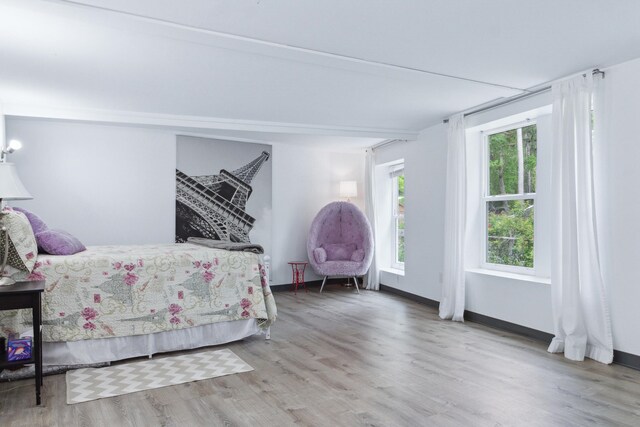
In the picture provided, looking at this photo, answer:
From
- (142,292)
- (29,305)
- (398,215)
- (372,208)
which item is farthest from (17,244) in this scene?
(398,215)

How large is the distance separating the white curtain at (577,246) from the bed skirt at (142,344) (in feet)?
8.68

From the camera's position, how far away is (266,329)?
4031 millimetres

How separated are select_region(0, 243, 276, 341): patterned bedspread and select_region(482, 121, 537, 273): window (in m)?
2.61

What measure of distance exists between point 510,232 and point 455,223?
57 cm

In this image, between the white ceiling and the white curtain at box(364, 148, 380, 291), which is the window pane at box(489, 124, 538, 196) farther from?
the white curtain at box(364, 148, 380, 291)

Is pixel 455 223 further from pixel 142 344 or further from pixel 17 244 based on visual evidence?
pixel 17 244

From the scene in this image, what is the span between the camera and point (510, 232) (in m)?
4.63

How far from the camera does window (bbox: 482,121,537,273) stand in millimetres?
4422

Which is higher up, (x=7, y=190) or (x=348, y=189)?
(x=348, y=189)

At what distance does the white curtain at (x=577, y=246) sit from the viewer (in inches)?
133

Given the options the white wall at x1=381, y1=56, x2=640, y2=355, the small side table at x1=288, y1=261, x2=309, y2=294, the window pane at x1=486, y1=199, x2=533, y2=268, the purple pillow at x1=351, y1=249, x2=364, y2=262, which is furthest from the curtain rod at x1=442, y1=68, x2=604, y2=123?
the small side table at x1=288, y1=261, x2=309, y2=294

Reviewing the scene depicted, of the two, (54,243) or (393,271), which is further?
(393,271)

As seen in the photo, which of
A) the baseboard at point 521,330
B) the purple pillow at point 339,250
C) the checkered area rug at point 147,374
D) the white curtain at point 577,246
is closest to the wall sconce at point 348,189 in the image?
the purple pillow at point 339,250

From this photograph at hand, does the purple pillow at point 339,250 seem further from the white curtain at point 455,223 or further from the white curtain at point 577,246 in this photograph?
the white curtain at point 577,246
